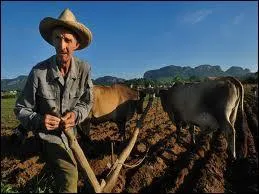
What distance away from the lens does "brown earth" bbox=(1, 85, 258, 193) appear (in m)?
6.73

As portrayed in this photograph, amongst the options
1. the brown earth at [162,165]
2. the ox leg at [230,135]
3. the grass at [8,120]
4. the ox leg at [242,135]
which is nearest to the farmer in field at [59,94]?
the brown earth at [162,165]

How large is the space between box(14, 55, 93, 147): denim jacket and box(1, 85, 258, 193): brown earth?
182 centimetres

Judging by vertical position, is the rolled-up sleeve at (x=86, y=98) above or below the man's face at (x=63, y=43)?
below

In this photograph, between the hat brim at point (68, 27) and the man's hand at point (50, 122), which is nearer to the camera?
the man's hand at point (50, 122)

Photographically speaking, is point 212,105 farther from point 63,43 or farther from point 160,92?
point 63,43

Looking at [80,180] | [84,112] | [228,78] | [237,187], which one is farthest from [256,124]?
[84,112]

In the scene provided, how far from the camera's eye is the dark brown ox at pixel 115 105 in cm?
1003

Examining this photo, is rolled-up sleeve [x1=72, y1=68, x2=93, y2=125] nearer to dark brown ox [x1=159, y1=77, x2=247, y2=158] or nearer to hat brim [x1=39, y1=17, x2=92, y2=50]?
hat brim [x1=39, y1=17, x2=92, y2=50]

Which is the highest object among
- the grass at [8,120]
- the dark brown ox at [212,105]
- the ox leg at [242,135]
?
the dark brown ox at [212,105]

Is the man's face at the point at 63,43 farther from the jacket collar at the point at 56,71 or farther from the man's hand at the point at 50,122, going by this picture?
the man's hand at the point at 50,122

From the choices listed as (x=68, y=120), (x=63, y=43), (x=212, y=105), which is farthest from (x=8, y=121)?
(x=68, y=120)

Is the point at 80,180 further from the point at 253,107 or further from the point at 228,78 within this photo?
the point at 253,107

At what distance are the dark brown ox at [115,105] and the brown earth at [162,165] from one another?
0.53 meters

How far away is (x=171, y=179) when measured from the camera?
7.11 metres
